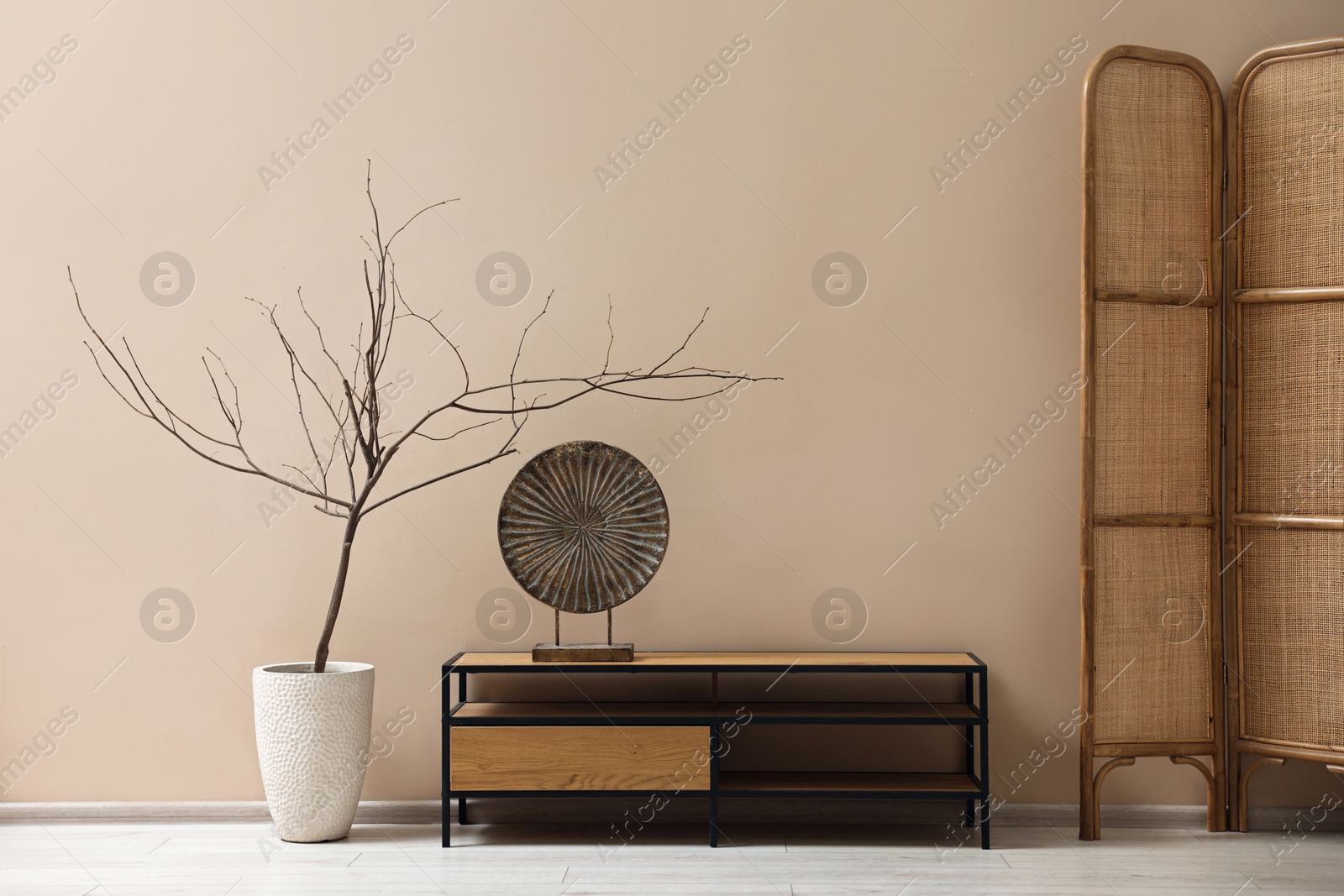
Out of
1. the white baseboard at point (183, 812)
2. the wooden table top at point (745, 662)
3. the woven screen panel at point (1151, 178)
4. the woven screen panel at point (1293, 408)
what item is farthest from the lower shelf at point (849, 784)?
the woven screen panel at point (1151, 178)

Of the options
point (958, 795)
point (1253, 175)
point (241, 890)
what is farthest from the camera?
point (1253, 175)

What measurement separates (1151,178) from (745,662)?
6.28 ft

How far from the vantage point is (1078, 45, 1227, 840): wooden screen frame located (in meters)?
2.83

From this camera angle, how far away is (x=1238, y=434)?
293cm

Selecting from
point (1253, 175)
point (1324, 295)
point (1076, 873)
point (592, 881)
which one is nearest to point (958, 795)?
point (1076, 873)

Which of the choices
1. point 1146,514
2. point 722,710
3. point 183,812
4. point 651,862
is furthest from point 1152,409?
point 183,812

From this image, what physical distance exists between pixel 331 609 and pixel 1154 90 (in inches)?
115

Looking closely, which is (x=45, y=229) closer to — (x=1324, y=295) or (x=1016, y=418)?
(x=1016, y=418)

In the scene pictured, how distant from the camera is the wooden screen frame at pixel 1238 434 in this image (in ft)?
9.33

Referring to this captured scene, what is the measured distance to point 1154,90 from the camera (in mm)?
2932

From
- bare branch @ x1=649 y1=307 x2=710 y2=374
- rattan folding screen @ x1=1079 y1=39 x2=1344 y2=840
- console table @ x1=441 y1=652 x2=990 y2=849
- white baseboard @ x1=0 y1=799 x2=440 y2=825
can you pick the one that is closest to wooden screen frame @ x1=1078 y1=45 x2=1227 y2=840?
rattan folding screen @ x1=1079 y1=39 x2=1344 y2=840

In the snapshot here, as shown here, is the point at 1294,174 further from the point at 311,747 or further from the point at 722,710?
the point at 311,747

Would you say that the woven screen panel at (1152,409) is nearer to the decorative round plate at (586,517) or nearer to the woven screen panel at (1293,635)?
the woven screen panel at (1293,635)

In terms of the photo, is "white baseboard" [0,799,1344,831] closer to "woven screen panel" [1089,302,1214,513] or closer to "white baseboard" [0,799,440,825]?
"white baseboard" [0,799,440,825]
